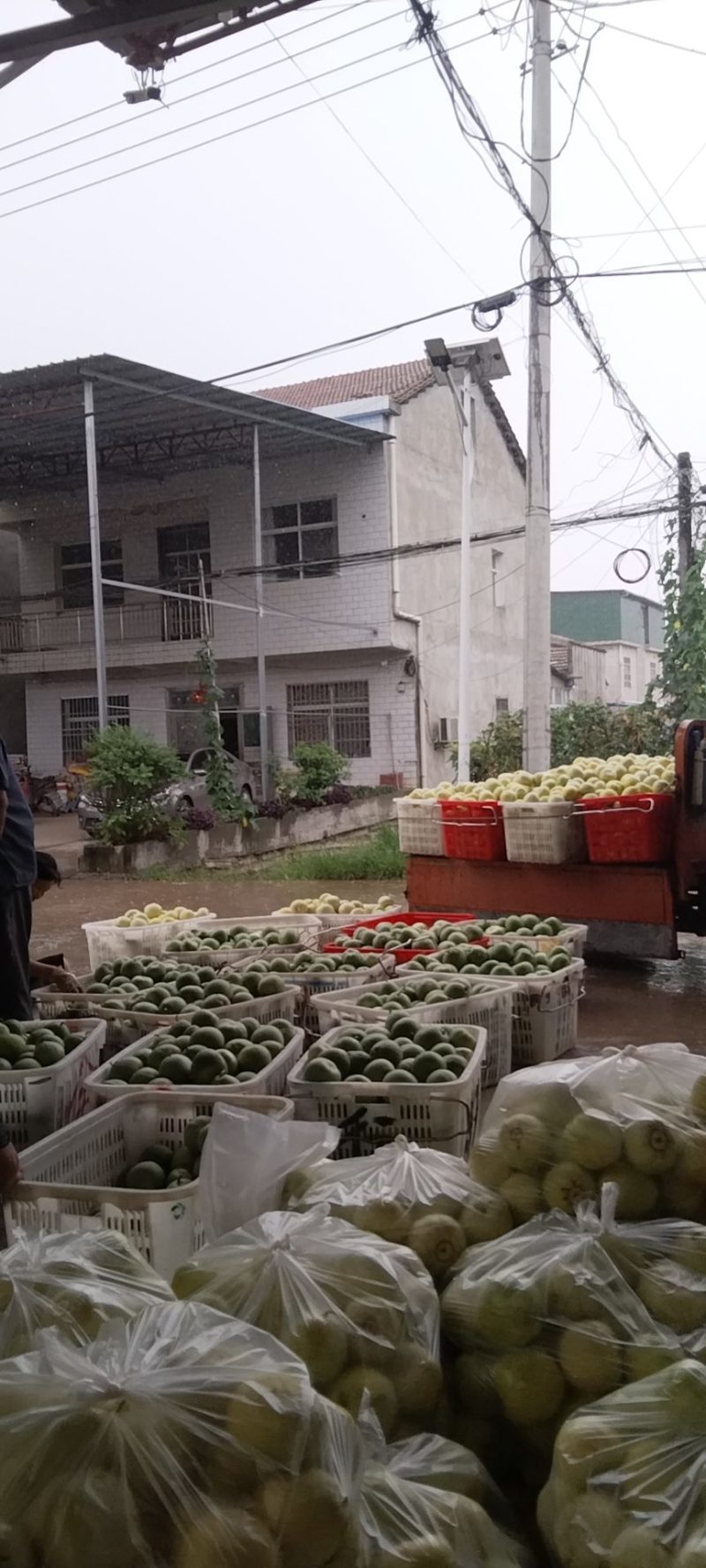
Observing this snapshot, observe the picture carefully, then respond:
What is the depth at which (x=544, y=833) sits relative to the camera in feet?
23.5

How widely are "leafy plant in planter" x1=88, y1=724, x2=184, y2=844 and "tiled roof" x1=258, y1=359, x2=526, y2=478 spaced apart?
880 centimetres

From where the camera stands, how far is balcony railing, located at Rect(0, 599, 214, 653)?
69.4ft

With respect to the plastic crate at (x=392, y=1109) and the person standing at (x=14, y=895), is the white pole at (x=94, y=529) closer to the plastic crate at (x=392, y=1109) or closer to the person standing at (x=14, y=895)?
the person standing at (x=14, y=895)

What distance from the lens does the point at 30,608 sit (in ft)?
75.0

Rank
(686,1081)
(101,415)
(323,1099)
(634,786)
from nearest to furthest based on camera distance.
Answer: (686,1081) < (323,1099) < (634,786) < (101,415)

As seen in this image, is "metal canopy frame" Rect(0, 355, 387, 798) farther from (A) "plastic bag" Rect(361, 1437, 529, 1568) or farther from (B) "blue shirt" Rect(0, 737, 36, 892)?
(A) "plastic bag" Rect(361, 1437, 529, 1568)

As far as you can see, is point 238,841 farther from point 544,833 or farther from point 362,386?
point 362,386

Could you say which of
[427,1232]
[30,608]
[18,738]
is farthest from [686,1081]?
[18,738]

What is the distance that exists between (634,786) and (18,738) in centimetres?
2001

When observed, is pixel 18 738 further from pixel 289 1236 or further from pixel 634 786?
pixel 289 1236

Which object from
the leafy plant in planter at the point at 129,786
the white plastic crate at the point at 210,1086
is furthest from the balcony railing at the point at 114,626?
the white plastic crate at the point at 210,1086

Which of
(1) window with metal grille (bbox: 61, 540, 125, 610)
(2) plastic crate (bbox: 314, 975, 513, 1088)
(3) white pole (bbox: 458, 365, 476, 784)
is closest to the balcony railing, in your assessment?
(1) window with metal grille (bbox: 61, 540, 125, 610)

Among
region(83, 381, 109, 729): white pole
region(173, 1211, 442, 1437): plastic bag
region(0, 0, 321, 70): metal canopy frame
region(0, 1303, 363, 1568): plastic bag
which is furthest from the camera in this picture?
region(83, 381, 109, 729): white pole

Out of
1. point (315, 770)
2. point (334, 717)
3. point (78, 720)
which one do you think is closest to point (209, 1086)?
point (315, 770)
